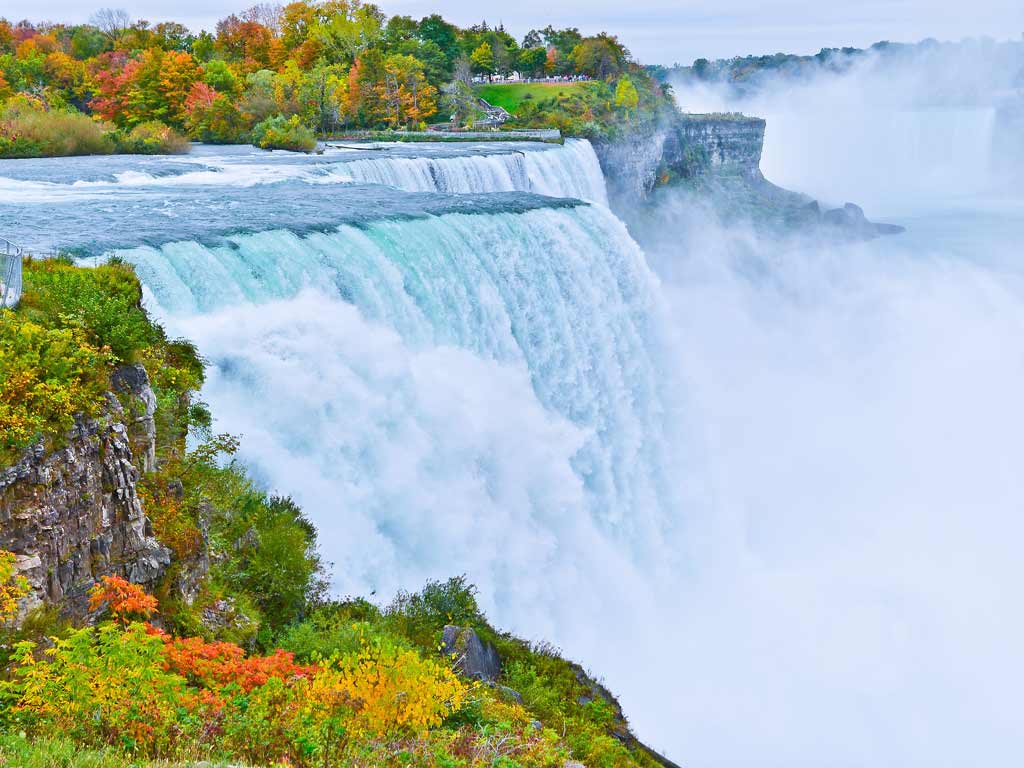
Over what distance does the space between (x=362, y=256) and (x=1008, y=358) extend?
33351mm

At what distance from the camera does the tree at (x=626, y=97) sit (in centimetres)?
5756

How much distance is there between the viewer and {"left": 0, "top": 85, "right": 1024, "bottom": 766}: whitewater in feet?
49.2

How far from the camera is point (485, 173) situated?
103 feet

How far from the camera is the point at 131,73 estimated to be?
49094 millimetres

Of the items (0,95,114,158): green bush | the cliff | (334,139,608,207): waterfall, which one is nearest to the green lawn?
the cliff

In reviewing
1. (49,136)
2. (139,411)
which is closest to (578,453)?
(139,411)

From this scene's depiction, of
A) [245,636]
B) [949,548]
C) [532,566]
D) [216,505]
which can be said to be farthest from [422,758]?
[949,548]

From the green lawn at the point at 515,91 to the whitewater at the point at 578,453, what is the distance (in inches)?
1133

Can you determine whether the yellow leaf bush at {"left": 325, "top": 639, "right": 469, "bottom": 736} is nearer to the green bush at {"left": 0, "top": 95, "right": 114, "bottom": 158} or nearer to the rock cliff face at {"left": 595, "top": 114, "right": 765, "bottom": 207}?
the green bush at {"left": 0, "top": 95, "right": 114, "bottom": 158}

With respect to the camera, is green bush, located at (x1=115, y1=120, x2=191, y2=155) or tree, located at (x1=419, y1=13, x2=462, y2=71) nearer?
green bush, located at (x1=115, y1=120, x2=191, y2=155)

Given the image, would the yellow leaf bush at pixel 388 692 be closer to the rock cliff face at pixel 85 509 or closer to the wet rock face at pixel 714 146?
the rock cliff face at pixel 85 509

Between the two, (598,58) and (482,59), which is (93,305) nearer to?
(482,59)

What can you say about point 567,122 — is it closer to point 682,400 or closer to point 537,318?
point 682,400

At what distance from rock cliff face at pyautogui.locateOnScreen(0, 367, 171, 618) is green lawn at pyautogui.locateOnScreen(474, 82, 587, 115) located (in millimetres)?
53221
